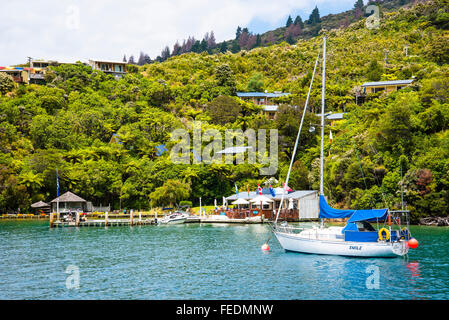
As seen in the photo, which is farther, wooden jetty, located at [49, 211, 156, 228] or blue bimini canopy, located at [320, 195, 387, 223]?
A: wooden jetty, located at [49, 211, 156, 228]

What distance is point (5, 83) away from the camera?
104 meters

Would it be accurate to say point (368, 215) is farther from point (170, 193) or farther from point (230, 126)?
point (230, 126)

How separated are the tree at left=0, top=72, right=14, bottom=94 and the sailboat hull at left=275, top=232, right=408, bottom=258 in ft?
312

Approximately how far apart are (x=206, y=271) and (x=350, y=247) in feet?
34.1

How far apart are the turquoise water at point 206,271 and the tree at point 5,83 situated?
249 ft

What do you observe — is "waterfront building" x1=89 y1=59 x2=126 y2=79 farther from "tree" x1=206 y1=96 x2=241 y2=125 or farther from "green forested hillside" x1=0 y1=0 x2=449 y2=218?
"tree" x1=206 y1=96 x2=241 y2=125

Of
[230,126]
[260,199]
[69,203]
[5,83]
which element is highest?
[5,83]

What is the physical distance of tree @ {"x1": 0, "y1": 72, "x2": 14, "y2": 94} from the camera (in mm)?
→ 103062

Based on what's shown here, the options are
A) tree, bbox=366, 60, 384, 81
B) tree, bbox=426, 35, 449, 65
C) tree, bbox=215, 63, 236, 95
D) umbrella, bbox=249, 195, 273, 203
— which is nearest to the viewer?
umbrella, bbox=249, 195, 273, 203

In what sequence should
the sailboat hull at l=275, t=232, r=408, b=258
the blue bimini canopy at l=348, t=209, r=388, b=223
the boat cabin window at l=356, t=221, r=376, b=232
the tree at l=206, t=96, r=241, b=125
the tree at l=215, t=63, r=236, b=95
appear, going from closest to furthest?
the sailboat hull at l=275, t=232, r=408, b=258
the blue bimini canopy at l=348, t=209, r=388, b=223
the boat cabin window at l=356, t=221, r=376, b=232
the tree at l=206, t=96, r=241, b=125
the tree at l=215, t=63, r=236, b=95

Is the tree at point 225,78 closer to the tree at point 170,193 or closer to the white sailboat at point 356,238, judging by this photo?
the tree at point 170,193

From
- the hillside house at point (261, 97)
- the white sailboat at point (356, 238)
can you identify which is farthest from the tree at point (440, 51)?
the white sailboat at point (356, 238)

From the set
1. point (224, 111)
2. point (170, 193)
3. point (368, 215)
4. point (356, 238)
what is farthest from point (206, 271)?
point (224, 111)

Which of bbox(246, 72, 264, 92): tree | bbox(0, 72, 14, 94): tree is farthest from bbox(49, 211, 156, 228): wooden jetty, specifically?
bbox(246, 72, 264, 92): tree
